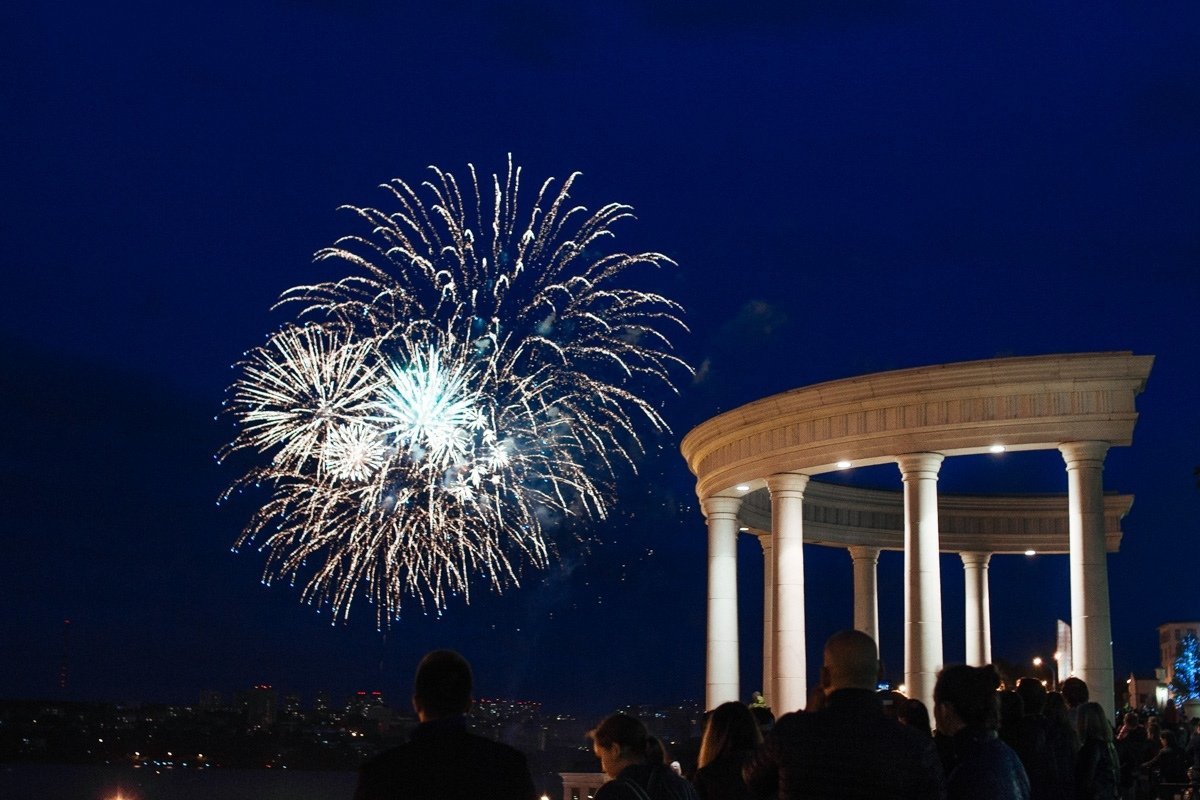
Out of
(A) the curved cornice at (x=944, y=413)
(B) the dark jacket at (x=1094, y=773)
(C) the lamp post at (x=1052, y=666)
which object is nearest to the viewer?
(B) the dark jacket at (x=1094, y=773)

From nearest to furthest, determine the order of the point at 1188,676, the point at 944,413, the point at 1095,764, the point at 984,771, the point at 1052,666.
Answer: the point at 984,771 < the point at 1095,764 < the point at 944,413 < the point at 1052,666 < the point at 1188,676

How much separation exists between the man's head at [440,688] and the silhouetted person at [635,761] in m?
3.19

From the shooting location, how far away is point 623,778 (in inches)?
439

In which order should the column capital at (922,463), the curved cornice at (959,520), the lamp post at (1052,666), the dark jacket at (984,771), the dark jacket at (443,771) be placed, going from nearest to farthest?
the dark jacket at (443,771) < the dark jacket at (984,771) < the column capital at (922,463) < the curved cornice at (959,520) < the lamp post at (1052,666)

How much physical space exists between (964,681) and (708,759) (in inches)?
99.9

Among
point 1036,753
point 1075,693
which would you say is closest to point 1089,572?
point 1075,693

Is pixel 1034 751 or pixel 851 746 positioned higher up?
pixel 851 746

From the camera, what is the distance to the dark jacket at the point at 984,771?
10.5 m

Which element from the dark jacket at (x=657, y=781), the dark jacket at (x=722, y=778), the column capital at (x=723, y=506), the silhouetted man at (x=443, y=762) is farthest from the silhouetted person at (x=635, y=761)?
the column capital at (x=723, y=506)

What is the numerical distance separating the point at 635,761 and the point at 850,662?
285cm

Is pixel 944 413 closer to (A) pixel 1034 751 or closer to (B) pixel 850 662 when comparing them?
(A) pixel 1034 751

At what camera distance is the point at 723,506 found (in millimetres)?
50062

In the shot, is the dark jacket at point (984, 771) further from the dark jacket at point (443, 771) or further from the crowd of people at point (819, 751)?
the dark jacket at point (443, 771)

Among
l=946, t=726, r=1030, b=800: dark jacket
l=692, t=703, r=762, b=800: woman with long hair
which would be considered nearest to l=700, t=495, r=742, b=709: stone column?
l=692, t=703, r=762, b=800: woman with long hair
